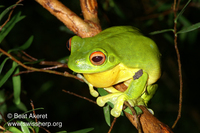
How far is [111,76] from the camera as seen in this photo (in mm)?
1866

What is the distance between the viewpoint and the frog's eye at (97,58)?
1.69m

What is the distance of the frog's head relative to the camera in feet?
5.59

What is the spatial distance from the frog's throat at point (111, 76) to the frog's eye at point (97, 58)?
14 centimetres

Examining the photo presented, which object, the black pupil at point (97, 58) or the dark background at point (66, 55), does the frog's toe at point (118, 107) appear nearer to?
the black pupil at point (97, 58)

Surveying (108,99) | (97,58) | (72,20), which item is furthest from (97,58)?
(72,20)

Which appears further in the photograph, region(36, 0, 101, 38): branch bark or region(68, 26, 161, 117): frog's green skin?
region(36, 0, 101, 38): branch bark

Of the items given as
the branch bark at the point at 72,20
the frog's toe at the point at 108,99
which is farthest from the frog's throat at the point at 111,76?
the branch bark at the point at 72,20

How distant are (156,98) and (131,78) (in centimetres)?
282

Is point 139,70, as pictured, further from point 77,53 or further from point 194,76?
point 194,76

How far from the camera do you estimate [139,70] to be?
1.91 metres

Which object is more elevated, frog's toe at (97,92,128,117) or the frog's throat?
the frog's throat

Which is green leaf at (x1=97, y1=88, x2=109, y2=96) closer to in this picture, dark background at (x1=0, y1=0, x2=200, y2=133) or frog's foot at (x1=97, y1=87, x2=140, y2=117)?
frog's foot at (x1=97, y1=87, x2=140, y2=117)

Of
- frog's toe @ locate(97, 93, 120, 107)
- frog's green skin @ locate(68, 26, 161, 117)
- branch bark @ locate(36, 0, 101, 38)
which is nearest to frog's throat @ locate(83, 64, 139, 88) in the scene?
frog's green skin @ locate(68, 26, 161, 117)

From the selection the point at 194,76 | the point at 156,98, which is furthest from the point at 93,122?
the point at 194,76
